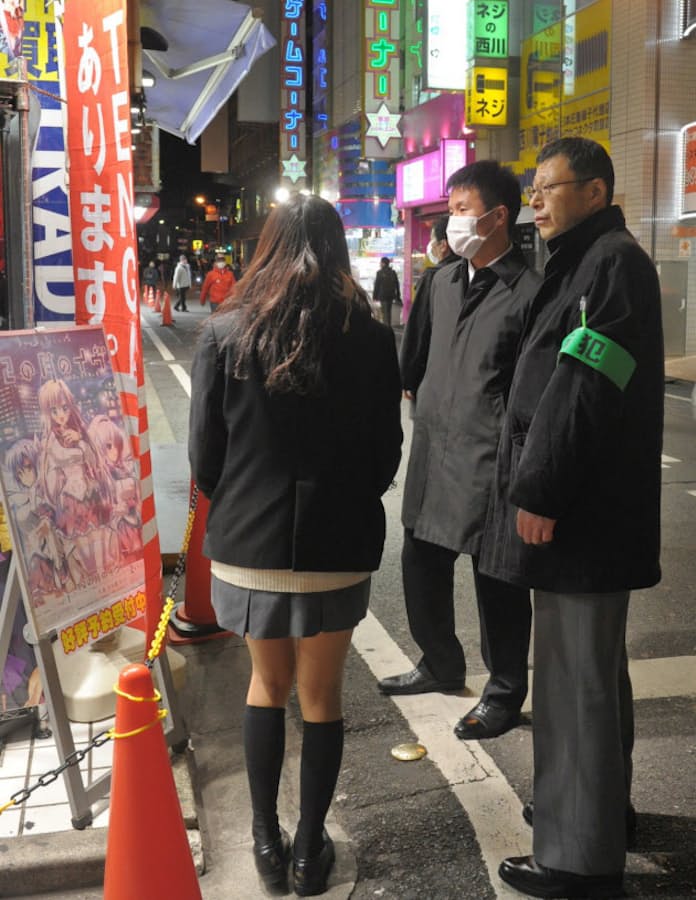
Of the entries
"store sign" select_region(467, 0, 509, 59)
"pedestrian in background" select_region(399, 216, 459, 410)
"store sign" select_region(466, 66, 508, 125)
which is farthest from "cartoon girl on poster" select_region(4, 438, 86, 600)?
"store sign" select_region(467, 0, 509, 59)

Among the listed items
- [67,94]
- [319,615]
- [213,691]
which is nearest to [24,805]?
[213,691]

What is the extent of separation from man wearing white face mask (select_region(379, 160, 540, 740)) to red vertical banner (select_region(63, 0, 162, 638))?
119cm

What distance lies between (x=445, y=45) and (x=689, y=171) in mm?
6612

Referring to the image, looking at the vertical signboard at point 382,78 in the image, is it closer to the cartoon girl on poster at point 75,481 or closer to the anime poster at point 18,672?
the anime poster at point 18,672

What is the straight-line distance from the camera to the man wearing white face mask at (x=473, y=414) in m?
3.85

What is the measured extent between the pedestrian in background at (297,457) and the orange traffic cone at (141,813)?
416 mm

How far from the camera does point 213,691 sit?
4469 millimetres

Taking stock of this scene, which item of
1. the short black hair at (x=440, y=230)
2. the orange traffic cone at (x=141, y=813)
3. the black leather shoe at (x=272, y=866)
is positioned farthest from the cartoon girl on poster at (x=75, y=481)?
the short black hair at (x=440, y=230)

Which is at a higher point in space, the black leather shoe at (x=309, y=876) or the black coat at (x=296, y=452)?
the black coat at (x=296, y=452)

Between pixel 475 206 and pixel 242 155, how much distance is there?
7528 centimetres

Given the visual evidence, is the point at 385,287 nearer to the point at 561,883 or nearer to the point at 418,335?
the point at 418,335

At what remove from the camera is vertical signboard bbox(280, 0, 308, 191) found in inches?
1511

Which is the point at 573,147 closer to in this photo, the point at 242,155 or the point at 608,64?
the point at 608,64

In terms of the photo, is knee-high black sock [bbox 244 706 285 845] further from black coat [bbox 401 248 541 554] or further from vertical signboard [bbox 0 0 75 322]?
vertical signboard [bbox 0 0 75 322]
